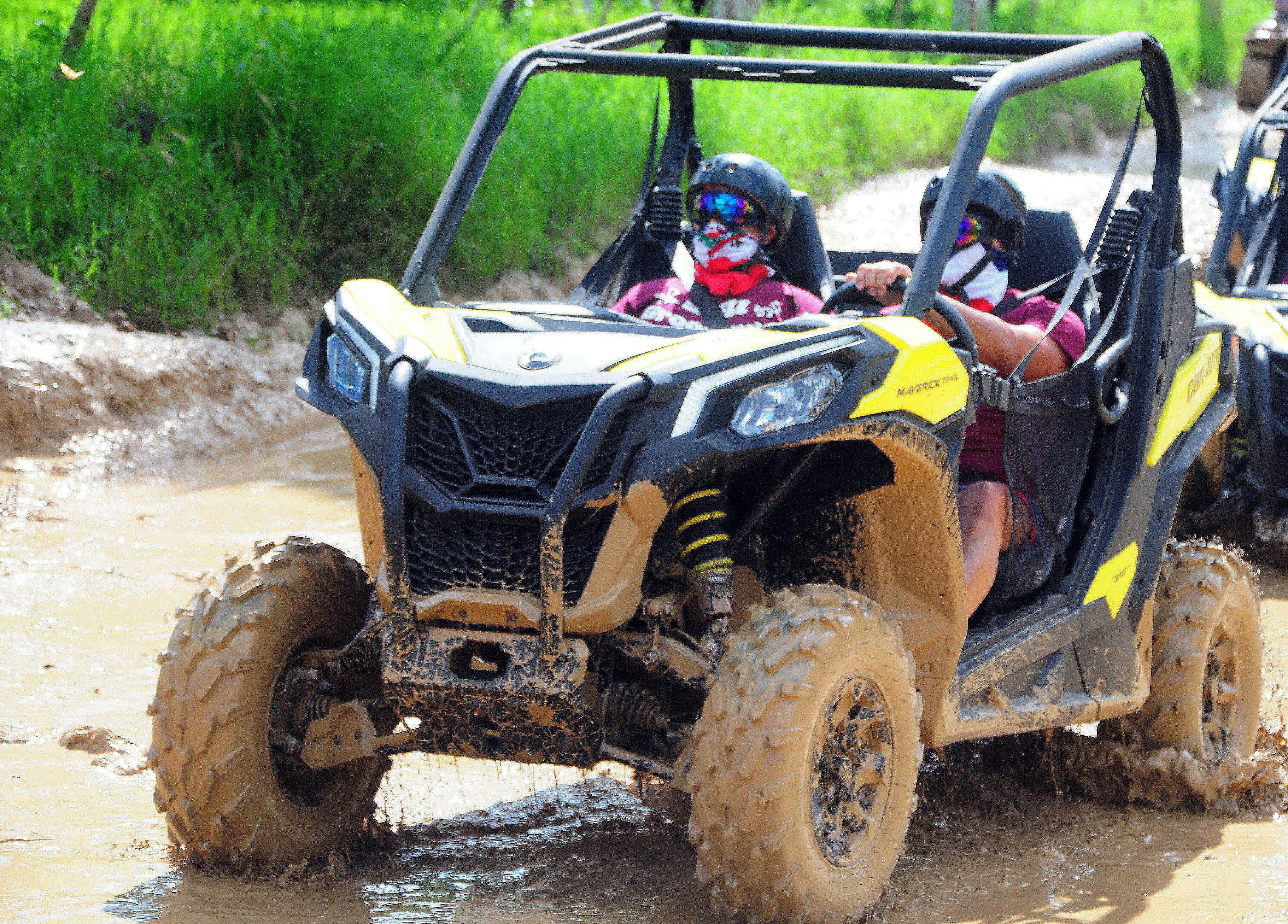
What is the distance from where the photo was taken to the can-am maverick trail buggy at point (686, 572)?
8.98 feet

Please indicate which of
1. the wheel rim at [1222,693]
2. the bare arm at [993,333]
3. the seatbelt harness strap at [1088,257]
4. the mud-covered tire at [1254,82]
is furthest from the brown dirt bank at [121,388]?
the mud-covered tire at [1254,82]

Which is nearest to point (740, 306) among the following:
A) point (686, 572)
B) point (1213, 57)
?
point (686, 572)

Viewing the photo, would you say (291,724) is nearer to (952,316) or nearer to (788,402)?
(788,402)

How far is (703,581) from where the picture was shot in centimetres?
292

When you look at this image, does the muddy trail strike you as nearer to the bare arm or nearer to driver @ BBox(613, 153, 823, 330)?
the bare arm

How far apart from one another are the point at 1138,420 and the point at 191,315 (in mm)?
5506

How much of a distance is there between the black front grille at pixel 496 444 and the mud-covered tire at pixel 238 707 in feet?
1.63

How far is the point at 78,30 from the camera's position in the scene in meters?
8.30

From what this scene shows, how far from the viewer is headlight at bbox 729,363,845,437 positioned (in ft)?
9.02

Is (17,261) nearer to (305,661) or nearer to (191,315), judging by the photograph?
(191,315)

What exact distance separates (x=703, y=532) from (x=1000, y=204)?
4.47ft

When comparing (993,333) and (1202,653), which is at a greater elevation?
(993,333)

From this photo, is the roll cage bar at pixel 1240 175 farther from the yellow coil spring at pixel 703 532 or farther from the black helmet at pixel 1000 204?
the yellow coil spring at pixel 703 532

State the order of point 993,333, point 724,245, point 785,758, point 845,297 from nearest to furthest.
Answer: point 785,758, point 845,297, point 993,333, point 724,245
